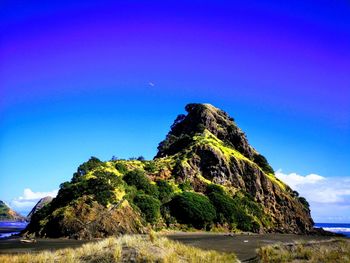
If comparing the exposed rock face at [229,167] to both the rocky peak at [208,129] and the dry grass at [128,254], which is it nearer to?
the rocky peak at [208,129]

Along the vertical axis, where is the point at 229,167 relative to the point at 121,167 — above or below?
above

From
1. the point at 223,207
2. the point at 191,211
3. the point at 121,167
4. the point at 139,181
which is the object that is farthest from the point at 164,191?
the point at 223,207

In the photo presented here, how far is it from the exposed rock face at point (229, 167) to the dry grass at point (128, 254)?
68.5 metres

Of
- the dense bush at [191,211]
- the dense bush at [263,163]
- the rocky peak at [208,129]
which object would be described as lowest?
the dense bush at [191,211]

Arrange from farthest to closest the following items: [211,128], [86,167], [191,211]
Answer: [211,128] < [191,211] < [86,167]

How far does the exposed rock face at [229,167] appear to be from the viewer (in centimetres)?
10719

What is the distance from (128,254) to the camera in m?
27.1

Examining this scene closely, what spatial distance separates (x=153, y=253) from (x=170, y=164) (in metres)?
76.7

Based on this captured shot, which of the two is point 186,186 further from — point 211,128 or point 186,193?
point 211,128

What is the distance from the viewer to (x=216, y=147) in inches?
4409

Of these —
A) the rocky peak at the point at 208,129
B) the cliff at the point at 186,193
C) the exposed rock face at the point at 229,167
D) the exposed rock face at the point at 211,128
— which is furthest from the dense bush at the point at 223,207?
the exposed rock face at the point at 211,128

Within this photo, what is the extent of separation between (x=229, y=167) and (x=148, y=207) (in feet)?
127

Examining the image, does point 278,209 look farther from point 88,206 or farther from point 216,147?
point 88,206

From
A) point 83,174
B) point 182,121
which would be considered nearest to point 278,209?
point 182,121
